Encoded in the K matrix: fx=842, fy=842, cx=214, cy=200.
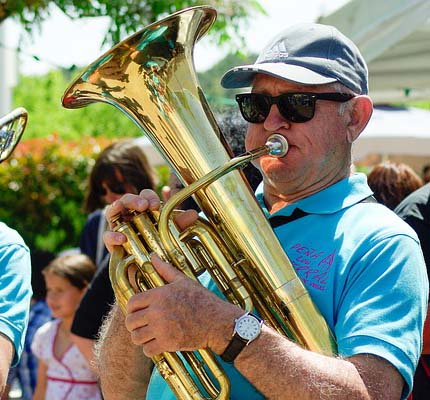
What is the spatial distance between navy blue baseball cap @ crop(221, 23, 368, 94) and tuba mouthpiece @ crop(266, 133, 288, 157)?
142 mm

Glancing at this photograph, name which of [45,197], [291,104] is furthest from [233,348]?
[45,197]

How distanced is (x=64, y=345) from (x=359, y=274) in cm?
280

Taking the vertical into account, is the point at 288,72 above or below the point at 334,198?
above

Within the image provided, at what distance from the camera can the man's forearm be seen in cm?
215

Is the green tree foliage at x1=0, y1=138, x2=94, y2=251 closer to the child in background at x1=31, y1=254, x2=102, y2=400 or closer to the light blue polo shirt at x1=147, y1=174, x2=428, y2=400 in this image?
the child in background at x1=31, y1=254, x2=102, y2=400

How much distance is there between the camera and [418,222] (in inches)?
113

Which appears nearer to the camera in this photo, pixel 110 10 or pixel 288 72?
pixel 288 72

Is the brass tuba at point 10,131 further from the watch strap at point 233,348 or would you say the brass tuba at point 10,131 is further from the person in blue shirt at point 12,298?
the watch strap at point 233,348

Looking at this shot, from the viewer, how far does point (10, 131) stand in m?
2.63

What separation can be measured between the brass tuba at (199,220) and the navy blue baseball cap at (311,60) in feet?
0.55

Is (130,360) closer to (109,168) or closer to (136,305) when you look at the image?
(136,305)

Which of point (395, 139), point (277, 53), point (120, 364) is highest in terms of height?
point (277, 53)

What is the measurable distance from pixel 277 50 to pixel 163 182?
5.47 meters

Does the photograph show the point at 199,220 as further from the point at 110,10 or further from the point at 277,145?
the point at 110,10
